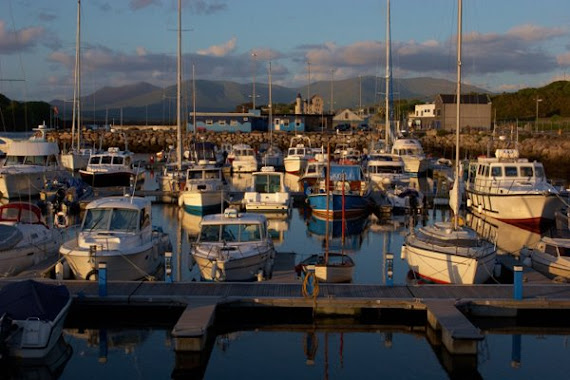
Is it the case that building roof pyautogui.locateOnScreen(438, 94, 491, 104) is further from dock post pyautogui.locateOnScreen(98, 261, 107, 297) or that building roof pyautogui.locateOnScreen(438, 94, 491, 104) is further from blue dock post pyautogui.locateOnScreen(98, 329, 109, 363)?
blue dock post pyautogui.locateOnScreen(98, 329, 109, 363)

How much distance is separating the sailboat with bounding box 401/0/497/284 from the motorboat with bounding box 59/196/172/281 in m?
6.85

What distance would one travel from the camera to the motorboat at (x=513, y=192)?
29406 millimetres

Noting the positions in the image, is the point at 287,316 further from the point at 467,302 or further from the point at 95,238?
the point at 95,238

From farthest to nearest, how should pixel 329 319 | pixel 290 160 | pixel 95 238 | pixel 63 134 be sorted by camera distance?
1. pixel 63 134
2. pixel 290 160
3. pixel 95 238
4. pixel 329 319

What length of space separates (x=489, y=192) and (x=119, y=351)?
795 inches

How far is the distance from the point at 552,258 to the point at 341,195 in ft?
42.6

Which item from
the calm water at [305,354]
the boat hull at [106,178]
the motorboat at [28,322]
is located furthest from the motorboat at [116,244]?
Answer: the boat hull at [106,178]

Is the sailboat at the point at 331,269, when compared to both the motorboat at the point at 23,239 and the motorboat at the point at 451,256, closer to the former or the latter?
the motorboat at the point at 451,256

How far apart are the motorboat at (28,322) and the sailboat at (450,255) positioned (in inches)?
358

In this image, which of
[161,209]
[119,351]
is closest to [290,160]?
[161,209]

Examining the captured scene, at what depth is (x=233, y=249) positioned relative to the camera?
1850 cm

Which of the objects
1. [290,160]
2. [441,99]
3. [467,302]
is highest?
[441,99]

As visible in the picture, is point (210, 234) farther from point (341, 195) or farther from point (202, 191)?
point (202, 191)

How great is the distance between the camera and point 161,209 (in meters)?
34.9
